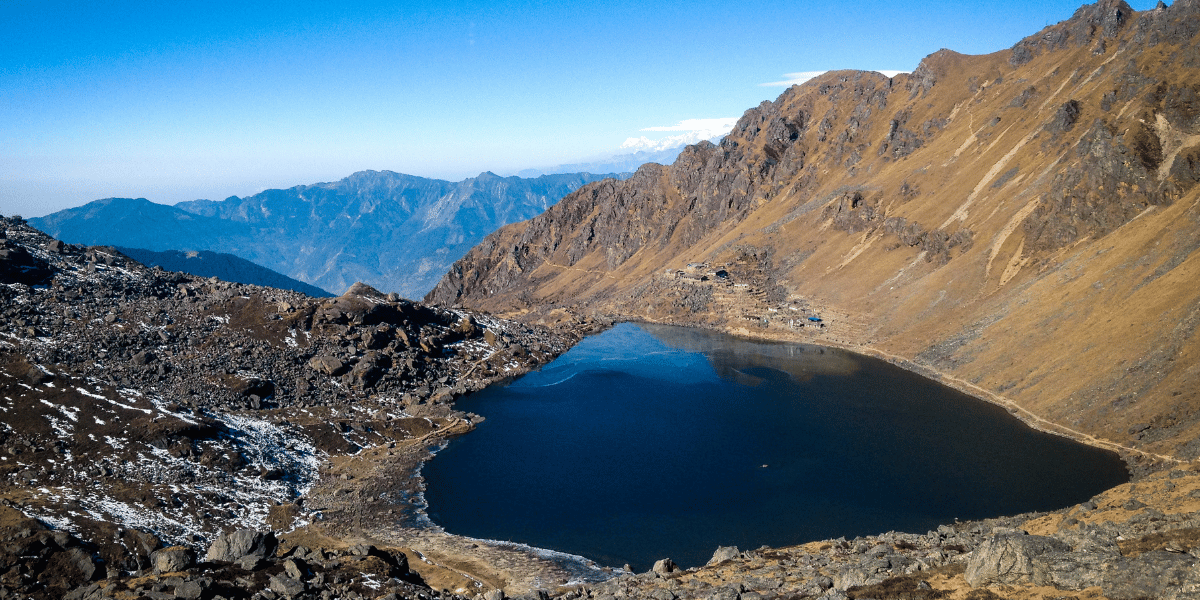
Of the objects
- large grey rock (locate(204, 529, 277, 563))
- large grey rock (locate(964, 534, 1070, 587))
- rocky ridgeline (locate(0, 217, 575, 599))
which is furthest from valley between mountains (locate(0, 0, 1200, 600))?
rocky ridgeline (locate(0, 217, 575, 599))

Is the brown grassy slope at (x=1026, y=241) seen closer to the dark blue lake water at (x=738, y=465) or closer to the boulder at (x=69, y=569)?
the dark blue lake water at (x=738, y=465)

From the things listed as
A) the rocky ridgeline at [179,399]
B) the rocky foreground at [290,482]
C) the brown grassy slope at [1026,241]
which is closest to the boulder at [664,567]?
the rocky foreground at [290,482]

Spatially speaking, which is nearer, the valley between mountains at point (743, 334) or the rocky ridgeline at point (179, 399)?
the valley between mountains at point (743, 334)

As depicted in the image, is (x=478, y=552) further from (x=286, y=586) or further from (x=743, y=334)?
(x=743, y=334)

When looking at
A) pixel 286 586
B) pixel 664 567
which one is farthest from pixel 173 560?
pixel 664 567

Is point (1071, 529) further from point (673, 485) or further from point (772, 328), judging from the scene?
point (772, 328)

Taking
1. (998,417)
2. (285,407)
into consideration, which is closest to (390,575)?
(285,407)

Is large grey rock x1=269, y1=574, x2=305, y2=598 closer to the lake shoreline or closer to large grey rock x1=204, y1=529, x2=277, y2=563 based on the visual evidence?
large grey rock x1=204, y1=529, x2=277, y2=563
